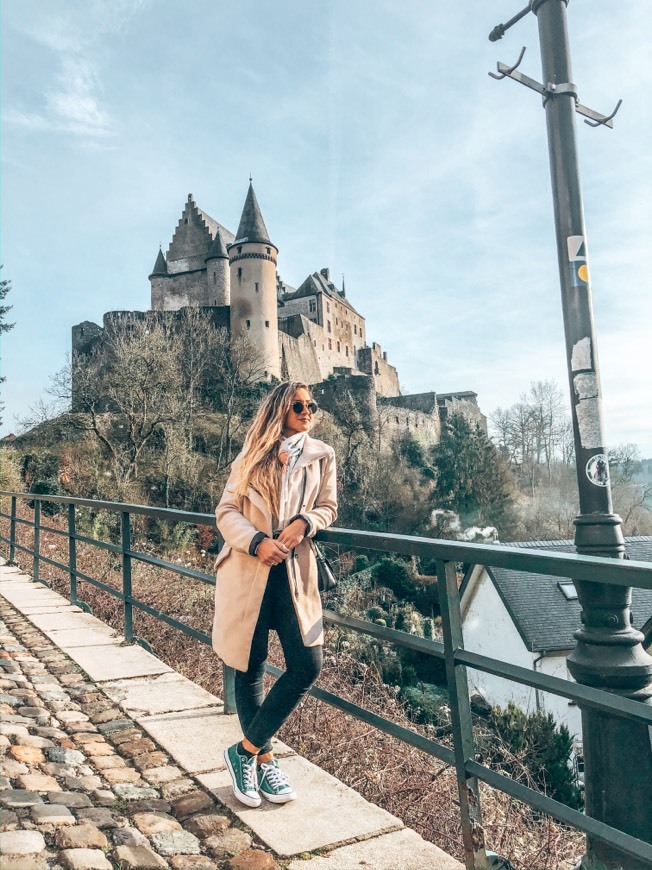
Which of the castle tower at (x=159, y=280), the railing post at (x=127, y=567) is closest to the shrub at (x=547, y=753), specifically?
the railing post at (x=127, y=567)

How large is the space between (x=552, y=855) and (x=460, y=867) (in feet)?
3.88

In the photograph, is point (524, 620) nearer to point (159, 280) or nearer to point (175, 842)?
point (175, 842)

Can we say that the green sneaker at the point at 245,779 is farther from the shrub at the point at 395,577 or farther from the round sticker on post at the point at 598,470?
the shrub at the point at 395,577

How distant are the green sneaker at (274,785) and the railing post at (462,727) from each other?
0.77 metres

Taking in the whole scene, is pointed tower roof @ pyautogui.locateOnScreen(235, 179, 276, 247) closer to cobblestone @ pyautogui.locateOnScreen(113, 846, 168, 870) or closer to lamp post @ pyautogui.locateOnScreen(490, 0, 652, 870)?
lamp post @ pyautogui.locateOnScreen(490, 0, 652, 870)

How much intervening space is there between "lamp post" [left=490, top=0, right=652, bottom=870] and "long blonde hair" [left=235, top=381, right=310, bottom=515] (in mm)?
1377

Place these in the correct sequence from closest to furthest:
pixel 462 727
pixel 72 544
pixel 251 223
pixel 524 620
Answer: pixel 462 727, pixel 72 544, pixel 524 620, pixel 251 223

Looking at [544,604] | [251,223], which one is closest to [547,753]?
[544,604]

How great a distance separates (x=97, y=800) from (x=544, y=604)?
2217 centimetres

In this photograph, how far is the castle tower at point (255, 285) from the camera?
49281 mm

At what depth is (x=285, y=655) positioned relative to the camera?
2.66 metres

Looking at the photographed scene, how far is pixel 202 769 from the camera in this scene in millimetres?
3105

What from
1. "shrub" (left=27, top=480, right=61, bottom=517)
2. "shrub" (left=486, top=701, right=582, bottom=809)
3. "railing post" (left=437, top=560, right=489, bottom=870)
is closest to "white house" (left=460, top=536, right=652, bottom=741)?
"shrub" (left=486, top=701, right=582, bottom=809)

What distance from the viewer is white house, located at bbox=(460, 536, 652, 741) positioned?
20547mm
